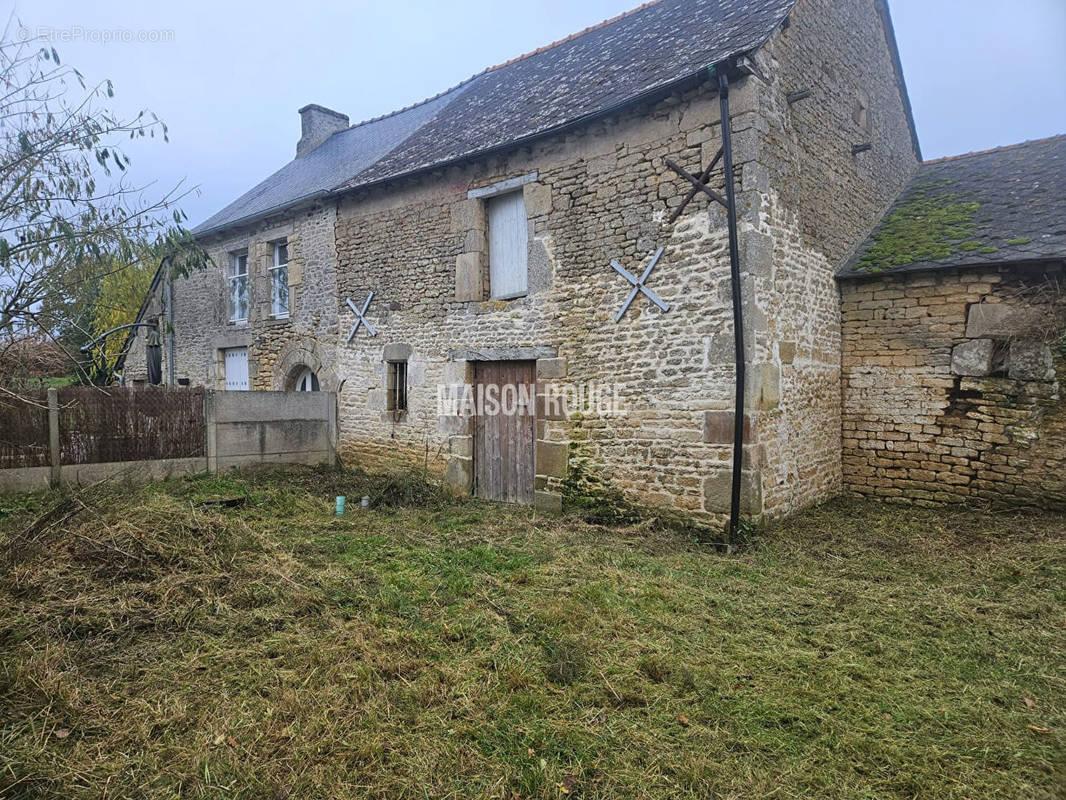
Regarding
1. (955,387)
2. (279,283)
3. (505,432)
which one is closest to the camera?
(955,387)

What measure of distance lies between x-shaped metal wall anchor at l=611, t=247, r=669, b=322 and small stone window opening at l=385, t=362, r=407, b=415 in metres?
4.14

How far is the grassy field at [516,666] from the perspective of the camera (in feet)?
8.31

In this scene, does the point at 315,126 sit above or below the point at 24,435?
above

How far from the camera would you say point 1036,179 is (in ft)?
25.4

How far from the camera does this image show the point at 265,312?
11.9m

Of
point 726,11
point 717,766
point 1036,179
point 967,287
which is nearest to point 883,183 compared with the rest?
point 1036,179

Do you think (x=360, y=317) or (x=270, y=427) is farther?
(x=360, y=317)

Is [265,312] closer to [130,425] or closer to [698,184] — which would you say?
[130,425]

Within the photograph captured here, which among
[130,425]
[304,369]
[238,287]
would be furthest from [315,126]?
[130,425]

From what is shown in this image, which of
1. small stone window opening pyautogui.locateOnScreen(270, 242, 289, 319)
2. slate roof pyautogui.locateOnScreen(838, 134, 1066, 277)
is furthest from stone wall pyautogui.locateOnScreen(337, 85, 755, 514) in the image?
slate roof pyautogui.locateOnScreen(838, 134, 1066, 277)

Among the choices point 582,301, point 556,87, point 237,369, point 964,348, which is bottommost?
point 964,348

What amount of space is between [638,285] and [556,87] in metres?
3.89

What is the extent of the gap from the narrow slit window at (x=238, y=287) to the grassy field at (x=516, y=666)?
25.4 feet

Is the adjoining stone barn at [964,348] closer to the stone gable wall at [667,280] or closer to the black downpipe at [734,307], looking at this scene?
the stone gable wall at [667,280]
